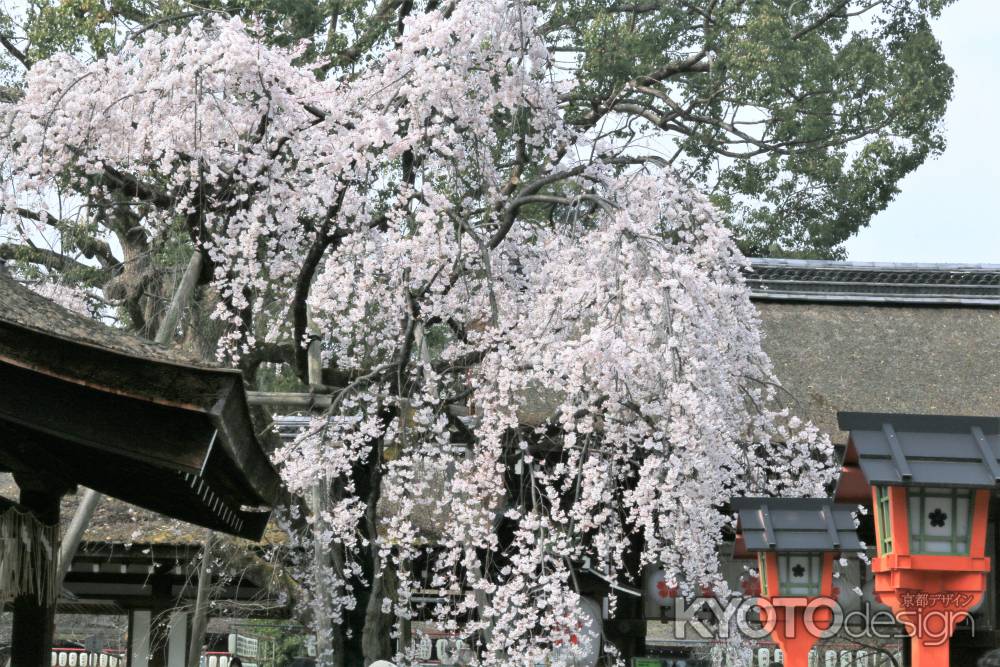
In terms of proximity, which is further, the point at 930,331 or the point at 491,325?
the point at 930,331

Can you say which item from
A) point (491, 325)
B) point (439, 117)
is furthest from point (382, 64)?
point (491, 325)

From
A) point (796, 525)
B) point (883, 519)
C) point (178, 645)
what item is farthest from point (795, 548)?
point (178, 645)

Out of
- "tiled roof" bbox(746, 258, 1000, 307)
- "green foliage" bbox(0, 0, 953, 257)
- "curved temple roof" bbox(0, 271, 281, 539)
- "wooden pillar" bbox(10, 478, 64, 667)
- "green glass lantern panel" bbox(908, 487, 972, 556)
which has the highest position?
"green foliage" bbox(0, 0, 953, 257)

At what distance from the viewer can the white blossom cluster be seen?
7.75 metres

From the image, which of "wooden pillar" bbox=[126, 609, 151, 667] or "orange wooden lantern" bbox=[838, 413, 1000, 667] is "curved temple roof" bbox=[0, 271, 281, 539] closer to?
"orange wooden lantern" bbox=[838, 413, 1000, 667]

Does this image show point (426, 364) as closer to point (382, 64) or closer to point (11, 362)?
point (382, 64)

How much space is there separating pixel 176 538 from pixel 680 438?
5.60 meters

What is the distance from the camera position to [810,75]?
1495 centimetres

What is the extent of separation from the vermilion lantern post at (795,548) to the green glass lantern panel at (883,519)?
46.2 inches

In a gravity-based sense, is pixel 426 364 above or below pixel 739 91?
below

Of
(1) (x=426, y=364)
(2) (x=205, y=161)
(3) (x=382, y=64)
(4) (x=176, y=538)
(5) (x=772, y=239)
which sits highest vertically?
(5) (x=772, y=239)

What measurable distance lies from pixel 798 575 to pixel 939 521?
5.27 feet

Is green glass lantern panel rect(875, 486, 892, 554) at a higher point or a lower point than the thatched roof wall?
lower

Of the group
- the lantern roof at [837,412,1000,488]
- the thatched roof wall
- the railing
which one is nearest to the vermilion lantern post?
the lantern roof at [837,412,1000,488]
